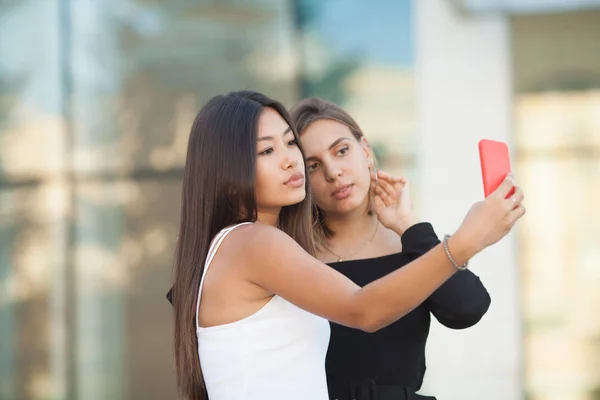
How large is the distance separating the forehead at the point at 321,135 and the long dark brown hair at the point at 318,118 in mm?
14

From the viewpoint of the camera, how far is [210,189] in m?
2.23

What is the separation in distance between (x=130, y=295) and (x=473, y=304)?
4122mm

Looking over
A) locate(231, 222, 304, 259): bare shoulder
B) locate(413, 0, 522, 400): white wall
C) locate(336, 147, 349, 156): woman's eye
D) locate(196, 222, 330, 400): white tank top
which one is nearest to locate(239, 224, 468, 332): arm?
locate(231, 222, 304, 259): bare shoulder

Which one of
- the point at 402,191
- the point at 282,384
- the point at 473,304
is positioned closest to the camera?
the point at 282,384

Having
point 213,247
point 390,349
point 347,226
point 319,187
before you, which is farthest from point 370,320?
point 347,226

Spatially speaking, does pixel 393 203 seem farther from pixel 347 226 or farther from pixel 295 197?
pixel 295 197

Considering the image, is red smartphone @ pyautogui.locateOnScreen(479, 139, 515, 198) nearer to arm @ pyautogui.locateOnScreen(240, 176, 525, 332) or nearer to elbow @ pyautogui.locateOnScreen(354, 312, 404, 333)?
arm @ pyautogui.locateOnScreen(240, 176, 525, 332)

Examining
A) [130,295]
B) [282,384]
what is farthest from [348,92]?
[282,384]

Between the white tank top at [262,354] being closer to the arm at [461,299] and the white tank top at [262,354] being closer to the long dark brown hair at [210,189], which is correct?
the long dark brown hair at [210,189]

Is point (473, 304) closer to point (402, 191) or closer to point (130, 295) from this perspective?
point (402, 191)

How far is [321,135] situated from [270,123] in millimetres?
487

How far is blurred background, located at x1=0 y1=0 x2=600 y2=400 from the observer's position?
19.4 feet

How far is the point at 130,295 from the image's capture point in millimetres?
6266

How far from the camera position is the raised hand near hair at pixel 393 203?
2713 mm
